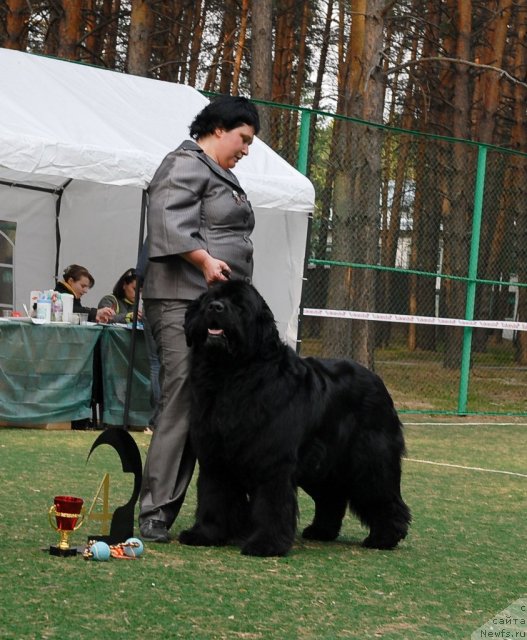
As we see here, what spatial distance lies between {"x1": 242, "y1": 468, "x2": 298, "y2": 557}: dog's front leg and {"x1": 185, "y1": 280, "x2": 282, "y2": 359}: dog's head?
0.53 m

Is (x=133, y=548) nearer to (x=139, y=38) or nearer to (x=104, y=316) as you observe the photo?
(x=104, y=316)

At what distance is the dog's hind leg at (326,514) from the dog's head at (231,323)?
3.11 feet

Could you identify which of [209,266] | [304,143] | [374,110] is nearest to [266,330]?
[209,266]

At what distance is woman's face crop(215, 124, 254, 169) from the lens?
520 cm

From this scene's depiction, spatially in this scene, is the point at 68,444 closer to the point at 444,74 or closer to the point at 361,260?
the point at 361,260

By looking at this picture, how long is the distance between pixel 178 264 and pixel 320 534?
1441 mm

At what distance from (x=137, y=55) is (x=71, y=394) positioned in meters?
9.57

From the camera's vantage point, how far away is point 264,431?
15.6 ft

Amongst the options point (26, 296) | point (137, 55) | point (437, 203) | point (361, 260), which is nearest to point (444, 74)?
point (437, 203)

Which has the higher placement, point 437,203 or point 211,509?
point 437,203

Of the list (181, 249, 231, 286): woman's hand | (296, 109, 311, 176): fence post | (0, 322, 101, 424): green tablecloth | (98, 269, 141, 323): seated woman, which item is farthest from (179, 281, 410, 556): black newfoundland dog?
(296, 109, 311, 176): fence post

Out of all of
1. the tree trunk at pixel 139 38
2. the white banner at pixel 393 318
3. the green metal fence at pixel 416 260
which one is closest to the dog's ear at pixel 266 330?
the green metal fence at pixel 416 260

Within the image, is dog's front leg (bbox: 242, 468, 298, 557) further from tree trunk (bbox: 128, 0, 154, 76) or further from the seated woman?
tree trunk (bbox: 128, 0, 154, 76)

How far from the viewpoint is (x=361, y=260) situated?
48.8 feet
